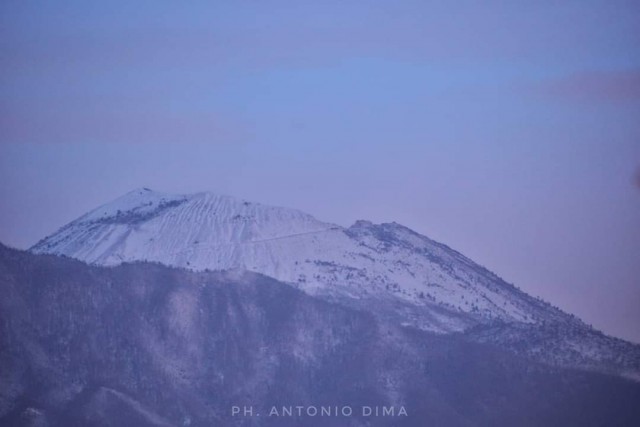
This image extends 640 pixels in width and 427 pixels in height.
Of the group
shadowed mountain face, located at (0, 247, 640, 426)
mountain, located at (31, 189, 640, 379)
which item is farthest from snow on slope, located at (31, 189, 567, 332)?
shadowed mountain face, located at (0, 247, 640, 426)

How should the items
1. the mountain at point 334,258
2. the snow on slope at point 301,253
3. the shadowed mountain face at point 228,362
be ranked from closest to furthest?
the shadowed mountain face at point 228,362 → the mountain at point 334,258 → the snow on slope at point 301,253

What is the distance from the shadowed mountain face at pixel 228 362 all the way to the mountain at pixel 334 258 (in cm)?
65

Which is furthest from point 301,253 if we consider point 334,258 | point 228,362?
point 228,362

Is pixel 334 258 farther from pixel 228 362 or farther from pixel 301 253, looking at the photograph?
pixel 228 362

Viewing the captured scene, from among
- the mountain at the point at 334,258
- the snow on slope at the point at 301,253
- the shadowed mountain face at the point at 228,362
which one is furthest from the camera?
the snow on slope at the point at 301,253

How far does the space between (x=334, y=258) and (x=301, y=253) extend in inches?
44.0

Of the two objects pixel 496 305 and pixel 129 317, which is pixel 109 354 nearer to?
pixel 129 317

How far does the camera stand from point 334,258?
5209cm

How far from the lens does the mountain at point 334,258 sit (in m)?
49.2

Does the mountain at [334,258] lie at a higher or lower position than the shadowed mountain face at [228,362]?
higher

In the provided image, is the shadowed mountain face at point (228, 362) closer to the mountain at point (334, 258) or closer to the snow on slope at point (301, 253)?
the mountain at point (334, 258)

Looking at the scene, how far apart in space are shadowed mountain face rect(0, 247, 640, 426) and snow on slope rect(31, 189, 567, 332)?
775 millimetres

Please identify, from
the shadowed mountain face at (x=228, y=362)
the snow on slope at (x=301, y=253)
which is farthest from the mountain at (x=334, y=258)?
the shadowed mountain face at (x=228, y=362)

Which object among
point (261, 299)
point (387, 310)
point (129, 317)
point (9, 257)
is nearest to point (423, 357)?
point (387, 310)
